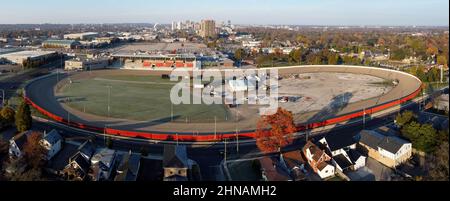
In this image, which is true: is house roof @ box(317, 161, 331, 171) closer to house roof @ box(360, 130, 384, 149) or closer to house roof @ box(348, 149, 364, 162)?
house roof @ box(348, 149, 364, 162)

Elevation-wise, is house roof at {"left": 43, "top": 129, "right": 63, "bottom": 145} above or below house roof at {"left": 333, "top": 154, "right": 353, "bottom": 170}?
above

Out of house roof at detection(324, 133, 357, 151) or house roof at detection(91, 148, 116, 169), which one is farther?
house roof at detection(324, 133, 357, 151)

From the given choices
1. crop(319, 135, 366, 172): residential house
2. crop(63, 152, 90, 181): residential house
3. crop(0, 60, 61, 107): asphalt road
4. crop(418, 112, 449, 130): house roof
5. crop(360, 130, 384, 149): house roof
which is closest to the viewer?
crop(63, 152, 90, 181): residential house

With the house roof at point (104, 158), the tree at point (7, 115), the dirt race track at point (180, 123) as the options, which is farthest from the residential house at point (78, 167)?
the tree at point (7, 115)

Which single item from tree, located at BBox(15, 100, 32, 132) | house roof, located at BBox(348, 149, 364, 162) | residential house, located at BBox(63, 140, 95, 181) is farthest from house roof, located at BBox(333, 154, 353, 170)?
tree, located at BBox(15, 100, 32, 132)

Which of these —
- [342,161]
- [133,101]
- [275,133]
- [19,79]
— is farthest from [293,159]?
[19,79]
